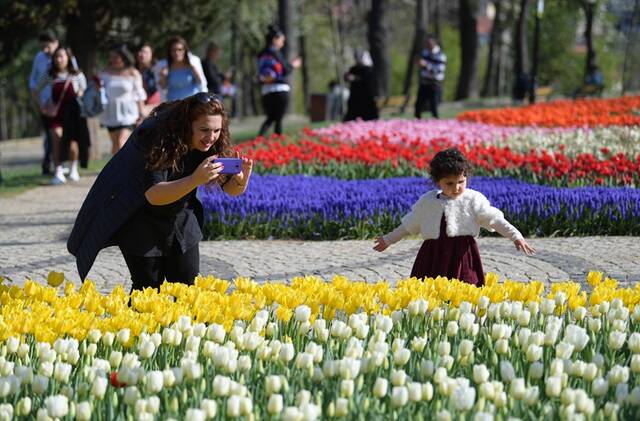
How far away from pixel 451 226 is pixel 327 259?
2.61 m

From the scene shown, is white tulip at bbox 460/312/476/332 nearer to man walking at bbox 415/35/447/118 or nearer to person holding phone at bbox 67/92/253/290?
person holding phone at bbox 67/92/253/290

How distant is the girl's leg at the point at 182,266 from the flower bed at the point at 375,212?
3865mm

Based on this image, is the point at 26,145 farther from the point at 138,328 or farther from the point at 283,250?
the point at 138,328

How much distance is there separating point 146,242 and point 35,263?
329cm

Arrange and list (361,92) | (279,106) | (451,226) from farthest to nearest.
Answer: (361,92) → (279,106) → (451,226)

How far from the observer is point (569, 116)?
19203mm

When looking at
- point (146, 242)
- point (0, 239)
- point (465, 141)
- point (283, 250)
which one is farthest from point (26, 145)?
point (146, 242)

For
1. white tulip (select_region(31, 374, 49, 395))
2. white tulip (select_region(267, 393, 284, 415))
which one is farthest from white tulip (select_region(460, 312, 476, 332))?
white tulip (select_region(31, 374, 49, 395))

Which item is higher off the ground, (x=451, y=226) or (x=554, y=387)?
(x=451, y=226)

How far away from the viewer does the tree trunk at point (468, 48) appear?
3497cm

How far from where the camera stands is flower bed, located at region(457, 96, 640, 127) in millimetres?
18000

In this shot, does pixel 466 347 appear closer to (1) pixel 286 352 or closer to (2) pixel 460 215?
(1) pixel 286 352

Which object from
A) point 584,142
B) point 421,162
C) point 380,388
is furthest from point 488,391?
point 584,142

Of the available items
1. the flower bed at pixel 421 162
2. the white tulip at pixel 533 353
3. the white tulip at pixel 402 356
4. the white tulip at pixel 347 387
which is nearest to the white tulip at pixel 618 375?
the white tulip at pixel 533 353
